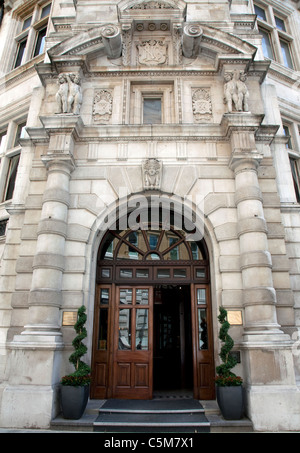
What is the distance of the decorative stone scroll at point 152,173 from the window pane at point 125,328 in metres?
3.87

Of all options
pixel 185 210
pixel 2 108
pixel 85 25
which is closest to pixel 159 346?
pixel 185 210

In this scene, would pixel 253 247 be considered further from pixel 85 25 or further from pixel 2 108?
pixel 2 108

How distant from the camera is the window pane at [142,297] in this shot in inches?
398

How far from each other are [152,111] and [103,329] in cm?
763

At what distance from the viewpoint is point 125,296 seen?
10.1 meters

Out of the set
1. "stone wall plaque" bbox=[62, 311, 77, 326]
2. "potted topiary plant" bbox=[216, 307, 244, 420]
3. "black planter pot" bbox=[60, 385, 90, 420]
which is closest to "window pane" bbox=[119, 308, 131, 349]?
"stone wall plaque" bbox=[62, 311, 77, 326]

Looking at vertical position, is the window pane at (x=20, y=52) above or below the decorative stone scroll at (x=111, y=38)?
above

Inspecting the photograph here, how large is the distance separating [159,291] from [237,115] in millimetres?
9569

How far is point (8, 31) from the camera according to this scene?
1702 centimetres

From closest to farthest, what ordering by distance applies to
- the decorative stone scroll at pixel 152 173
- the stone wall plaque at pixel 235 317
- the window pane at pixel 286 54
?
the stone wall plaque at pixel 235 317, the decorative stone scroll at pixel 152 173, the window pane at pixel 286 54

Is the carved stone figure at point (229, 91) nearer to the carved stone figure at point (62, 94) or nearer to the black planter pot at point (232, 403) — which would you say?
the carved stone figure at point (62, 94)

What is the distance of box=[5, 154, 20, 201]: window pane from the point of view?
1321cm

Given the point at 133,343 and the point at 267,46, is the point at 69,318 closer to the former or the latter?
the point at 133,343

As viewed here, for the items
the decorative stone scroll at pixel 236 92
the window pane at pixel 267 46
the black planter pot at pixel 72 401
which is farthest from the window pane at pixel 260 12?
the black planter pot at pixel 72 401
